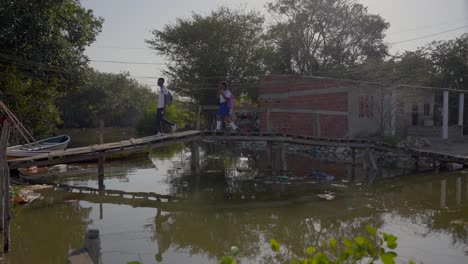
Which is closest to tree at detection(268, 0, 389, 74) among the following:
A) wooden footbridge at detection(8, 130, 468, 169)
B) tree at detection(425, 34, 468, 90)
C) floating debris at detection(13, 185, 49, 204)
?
tree at detection(425, 34, 468, 90)

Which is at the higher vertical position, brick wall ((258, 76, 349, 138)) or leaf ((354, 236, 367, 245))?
brick wall ((258, 76, 349, 138))

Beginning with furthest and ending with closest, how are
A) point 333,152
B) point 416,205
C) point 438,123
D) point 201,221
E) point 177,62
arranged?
point 177,62 < point 438,123 < point 333,152 < point 416,205 < point 201,221

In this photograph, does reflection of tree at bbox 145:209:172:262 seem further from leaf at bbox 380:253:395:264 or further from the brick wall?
the brick wall

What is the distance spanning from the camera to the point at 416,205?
11.2 metres

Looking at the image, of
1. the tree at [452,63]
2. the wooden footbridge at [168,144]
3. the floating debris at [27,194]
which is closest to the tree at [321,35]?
the tree at [452,63]

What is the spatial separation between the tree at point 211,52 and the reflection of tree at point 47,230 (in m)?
20.9

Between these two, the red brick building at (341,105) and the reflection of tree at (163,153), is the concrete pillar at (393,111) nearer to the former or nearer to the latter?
the red brick building at (341,105)

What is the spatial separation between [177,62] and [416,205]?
24792 mm

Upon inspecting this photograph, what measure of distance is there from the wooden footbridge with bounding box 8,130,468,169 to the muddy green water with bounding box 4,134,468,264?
96cm

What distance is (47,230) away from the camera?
29.3 ft

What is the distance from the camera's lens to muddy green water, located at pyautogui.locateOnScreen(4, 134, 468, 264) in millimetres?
7510

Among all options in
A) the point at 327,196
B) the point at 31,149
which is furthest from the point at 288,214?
the point at 31,149

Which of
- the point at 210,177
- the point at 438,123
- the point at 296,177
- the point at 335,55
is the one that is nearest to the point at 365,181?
the point at 296,177

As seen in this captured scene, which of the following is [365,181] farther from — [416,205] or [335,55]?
[335,55]
